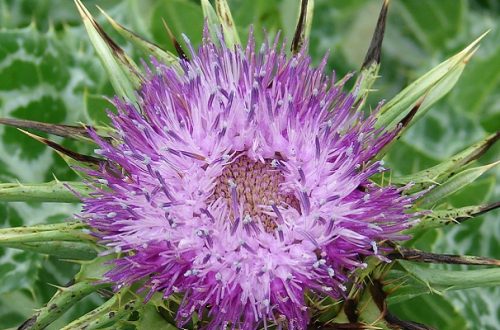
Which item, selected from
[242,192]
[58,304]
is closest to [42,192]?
[58,304]

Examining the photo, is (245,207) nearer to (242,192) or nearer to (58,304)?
(242,192)

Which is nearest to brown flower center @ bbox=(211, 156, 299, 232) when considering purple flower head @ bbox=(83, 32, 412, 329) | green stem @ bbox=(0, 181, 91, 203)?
purple flower head @ bbox=(83, 32, 412, 329)

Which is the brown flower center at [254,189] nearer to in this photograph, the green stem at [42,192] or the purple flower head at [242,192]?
the purple flower head at [242,192]

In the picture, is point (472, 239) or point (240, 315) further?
point (472, 239)

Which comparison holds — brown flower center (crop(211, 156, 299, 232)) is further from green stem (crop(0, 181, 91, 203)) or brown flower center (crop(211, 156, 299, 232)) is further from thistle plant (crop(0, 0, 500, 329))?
green stem (crop(0, 181, 91, 203))

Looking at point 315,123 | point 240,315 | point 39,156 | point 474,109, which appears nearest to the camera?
point 240,315

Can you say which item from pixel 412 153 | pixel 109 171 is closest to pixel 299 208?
pixel 109 171

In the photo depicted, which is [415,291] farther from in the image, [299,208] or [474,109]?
[474,109]

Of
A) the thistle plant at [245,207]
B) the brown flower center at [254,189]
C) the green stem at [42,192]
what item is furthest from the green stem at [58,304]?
the brown flower center at [254,189]
